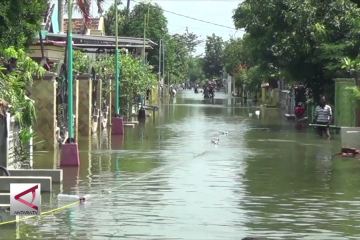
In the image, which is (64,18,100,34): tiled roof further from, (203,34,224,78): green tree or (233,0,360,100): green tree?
(203,34,224,78): green tree

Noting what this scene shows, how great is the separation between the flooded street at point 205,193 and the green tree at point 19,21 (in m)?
3.12

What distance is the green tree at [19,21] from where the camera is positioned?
64.3 ft

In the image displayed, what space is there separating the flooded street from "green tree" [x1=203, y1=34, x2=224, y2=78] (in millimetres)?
123985

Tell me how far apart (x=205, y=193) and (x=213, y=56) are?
13805 cm

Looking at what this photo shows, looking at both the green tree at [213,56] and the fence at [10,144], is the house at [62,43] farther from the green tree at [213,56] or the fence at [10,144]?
the green tree at [213,56]

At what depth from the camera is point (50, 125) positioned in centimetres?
2250

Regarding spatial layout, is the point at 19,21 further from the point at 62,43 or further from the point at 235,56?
the point at 235,56

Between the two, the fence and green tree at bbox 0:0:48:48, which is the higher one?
green tree at bbox 0:0:48:48

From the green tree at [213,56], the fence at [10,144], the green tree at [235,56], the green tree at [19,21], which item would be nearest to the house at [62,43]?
the green tree at [19,21]

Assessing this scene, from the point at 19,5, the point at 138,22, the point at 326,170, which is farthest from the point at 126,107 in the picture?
the point at 138,22

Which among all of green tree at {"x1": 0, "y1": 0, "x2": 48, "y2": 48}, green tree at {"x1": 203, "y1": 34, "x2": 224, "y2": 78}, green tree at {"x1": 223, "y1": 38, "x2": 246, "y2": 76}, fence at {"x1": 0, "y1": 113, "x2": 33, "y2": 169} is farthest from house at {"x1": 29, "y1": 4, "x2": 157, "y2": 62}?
green tree at {"x1": 203, "y1": 34, "x2": 224, "y2": 78}

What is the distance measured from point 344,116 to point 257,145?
644 cm

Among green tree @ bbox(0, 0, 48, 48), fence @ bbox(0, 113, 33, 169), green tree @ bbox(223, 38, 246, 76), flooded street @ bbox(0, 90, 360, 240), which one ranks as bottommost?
flooded street @ bbox(0, 90, 360, 240)

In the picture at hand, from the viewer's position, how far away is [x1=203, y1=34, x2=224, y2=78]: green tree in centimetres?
14938
